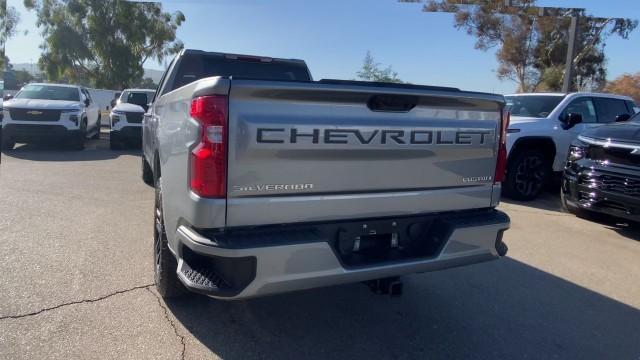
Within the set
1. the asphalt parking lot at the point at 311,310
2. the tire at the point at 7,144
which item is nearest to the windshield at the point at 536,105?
the asphalt parking lot at the point at 311,310

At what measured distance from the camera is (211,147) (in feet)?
7.62

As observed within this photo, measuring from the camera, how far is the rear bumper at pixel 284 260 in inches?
92.2

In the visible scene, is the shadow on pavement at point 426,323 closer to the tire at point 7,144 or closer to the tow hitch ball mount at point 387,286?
the tow hitch ball mount at point 387,286

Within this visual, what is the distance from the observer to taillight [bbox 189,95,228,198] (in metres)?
2.30

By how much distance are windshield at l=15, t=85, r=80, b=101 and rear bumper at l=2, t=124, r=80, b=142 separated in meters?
1.30

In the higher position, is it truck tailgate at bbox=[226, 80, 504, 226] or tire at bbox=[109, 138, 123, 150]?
truck tailgate at bbox=[226, 80, 504, 226]

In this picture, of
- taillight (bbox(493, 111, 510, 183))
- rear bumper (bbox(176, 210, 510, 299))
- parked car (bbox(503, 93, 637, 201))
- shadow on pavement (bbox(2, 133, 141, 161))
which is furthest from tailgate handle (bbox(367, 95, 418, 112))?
shadow on pavement (bbox(2, 133, 141, 161))

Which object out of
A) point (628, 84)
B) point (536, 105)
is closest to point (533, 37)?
point (628, 84)

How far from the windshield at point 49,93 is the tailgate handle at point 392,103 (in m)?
12.6

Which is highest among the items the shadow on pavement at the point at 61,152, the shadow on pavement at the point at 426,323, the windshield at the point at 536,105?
the windshield at the point at 536,105

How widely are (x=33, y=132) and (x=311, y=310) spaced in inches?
432

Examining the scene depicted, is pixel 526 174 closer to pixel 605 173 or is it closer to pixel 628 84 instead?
pixel 605 173

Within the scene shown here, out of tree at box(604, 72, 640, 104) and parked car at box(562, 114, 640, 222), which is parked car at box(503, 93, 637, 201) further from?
tree at box(604, 72, 640, 104)

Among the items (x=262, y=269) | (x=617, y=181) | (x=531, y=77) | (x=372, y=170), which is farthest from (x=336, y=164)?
(x=531, y=77)
